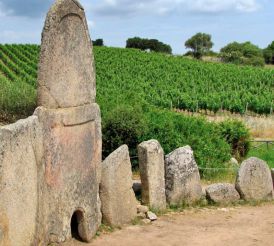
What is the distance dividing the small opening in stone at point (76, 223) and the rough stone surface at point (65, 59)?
1983 mm

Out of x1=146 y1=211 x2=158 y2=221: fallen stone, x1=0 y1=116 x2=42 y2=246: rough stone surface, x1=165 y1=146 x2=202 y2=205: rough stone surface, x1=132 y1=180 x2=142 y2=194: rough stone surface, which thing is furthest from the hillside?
x1=0 y1=116 x2=42 y2=246: rough stone surface

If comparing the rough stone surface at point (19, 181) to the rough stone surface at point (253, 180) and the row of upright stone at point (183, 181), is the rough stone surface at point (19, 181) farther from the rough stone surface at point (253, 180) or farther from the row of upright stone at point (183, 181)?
the rough stone surface at point (253, 180)

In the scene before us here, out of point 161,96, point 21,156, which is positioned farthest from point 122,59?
point 21,156

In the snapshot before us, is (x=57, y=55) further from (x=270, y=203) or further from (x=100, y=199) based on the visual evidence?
(x=270, y=203)

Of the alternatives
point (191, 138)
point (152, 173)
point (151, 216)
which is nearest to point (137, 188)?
point (152, 173)

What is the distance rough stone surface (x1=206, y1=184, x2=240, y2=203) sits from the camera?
12.1 metres

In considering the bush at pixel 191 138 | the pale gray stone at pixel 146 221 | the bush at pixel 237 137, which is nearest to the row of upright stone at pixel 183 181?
the pale gray stone at pixel 146 221

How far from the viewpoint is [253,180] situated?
12359 millimetres

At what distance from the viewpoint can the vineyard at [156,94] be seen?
16.1 meters

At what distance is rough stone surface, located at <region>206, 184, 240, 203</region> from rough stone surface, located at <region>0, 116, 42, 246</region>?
16.2ft

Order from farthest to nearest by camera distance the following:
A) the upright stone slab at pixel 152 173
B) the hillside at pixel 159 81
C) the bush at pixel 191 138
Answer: the hillside at pixel 159 81 < the bush at pixel 191 138 < the upright stone slab at pixel 152 173

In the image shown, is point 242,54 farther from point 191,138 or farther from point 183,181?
point 183,181

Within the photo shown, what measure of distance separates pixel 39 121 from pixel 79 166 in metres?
1.25

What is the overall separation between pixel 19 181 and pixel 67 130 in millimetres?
1627
